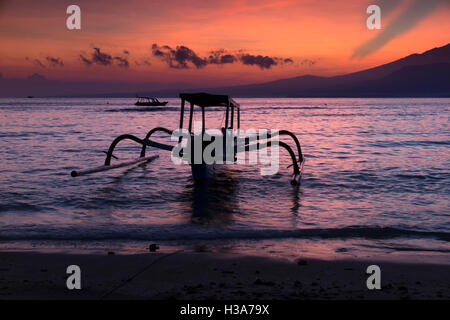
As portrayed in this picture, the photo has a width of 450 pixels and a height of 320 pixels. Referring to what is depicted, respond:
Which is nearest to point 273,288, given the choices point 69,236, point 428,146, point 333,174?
point 69,236

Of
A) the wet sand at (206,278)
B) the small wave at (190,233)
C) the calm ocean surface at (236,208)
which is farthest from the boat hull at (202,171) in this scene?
the wet sand at (206,278)

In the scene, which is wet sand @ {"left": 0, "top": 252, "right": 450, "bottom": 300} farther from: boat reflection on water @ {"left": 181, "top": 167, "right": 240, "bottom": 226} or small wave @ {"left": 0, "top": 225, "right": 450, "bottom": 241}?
boat reflection on water @ {"left": 181, "top": 167, "right": 240, "bottom": 226}

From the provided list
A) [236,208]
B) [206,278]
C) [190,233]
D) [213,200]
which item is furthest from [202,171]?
[206,278]

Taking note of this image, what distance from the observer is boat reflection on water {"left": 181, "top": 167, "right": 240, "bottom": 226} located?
835 centimetres

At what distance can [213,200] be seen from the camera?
33.3 ft

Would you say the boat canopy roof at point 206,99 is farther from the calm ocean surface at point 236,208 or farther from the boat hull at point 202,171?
the calm ocean surface at point 236,208

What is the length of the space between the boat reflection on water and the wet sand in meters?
2.67

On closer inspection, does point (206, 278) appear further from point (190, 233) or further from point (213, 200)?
point (213, 200)

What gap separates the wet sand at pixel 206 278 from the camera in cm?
405

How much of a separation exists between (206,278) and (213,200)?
5555mm

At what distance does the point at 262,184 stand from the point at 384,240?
5.71 meters

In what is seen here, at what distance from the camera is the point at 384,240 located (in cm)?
687

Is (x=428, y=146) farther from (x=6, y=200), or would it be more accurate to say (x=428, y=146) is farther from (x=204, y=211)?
(x=6, y=200)

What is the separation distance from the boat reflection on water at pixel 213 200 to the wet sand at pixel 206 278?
2671 mm
